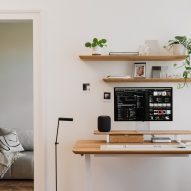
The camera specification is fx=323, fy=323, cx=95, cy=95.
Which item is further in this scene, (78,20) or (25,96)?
(25,96)

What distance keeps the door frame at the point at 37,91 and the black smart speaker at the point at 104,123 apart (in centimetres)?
62

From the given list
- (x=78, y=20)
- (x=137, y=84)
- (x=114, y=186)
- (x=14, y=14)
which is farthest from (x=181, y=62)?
(x=14, y=14)

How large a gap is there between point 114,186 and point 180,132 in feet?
2.91

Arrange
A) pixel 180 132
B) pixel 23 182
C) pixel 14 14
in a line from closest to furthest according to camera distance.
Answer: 1. pixel 180 132
2. pixel 14 14
3. pixel 23 182

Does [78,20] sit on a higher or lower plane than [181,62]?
higher

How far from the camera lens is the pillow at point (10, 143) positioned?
175 inches

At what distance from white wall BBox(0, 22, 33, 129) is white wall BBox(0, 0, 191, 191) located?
6.43 ft

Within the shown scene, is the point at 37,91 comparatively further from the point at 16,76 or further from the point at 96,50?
the point at 16,76

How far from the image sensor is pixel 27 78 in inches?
208

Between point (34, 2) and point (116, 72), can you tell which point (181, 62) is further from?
point (34, 2)

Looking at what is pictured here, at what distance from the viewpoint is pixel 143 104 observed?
324cm

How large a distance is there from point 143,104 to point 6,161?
7.02ft

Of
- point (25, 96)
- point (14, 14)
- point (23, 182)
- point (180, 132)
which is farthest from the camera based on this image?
point (25, 96)

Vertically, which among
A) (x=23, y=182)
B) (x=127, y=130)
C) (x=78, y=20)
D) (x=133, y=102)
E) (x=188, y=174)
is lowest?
(x=23, y=182)
